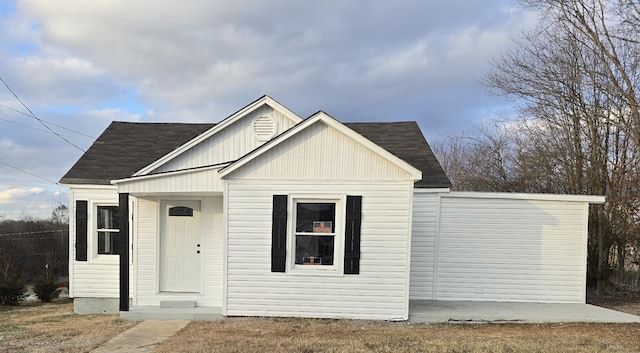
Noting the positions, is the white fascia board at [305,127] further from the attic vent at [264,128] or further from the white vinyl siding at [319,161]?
the attic vent at [264,128]

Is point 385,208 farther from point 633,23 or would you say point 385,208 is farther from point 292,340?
point 633,23

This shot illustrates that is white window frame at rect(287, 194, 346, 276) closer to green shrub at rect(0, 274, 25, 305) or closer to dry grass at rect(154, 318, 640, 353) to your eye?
dry grass at rect(154, 318, 640, 353)

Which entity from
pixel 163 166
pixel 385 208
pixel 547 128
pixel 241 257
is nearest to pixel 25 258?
pixel 163 166

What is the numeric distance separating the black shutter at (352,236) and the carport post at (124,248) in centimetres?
448

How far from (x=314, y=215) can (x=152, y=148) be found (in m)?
5.59

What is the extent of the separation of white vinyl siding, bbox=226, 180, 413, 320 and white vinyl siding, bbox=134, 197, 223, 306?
1.04 metres

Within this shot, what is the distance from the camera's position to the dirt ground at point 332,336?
6.02m

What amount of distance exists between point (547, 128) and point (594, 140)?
5.62ft

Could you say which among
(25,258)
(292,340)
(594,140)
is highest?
(594,140)

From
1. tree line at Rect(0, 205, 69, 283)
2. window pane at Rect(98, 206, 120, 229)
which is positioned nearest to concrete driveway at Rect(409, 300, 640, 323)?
window pane at Rect(98, 206, 120, 229)

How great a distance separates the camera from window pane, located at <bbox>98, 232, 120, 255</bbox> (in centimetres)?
973

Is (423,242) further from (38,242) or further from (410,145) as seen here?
(38,242)

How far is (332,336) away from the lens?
671 centimetres

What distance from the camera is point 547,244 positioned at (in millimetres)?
9461
